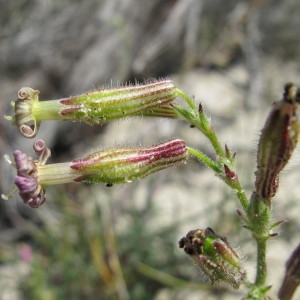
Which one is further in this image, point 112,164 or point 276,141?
point 112,164

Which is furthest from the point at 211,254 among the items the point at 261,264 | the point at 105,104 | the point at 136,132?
the point at 136,132

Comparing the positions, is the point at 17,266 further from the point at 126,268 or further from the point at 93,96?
the point at 93,96

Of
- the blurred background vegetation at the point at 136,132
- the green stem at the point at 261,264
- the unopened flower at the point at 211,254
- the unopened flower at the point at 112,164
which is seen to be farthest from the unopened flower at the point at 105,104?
the blurred background vegetation at the point at 136,132

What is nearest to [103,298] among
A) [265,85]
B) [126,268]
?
[126,268]

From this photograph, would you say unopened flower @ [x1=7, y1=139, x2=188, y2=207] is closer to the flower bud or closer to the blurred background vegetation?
the flower bud

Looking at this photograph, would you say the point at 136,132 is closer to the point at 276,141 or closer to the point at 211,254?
the point at 211,254

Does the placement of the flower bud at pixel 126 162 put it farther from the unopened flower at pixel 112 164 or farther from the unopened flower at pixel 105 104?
the unopened flower at pixel 105 104
